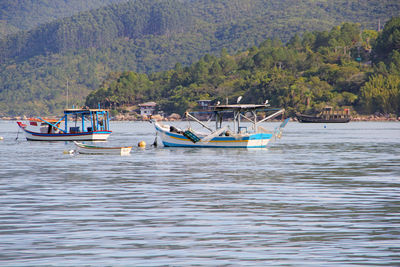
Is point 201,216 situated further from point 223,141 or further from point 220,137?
point 223,141

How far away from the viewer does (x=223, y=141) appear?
7806cm

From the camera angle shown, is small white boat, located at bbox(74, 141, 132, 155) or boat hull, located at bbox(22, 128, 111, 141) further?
boat hull, located at bbox(22, 128, 111, 141)

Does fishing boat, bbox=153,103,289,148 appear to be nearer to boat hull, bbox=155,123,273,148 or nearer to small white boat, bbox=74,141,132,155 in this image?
boat hull, bbox=155,123,273,148

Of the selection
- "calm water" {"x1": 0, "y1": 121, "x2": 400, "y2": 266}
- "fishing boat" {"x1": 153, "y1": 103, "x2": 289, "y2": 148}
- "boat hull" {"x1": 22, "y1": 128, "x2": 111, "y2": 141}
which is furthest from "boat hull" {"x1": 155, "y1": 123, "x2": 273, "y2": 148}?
"calm water" {"x1": 0, "y1": 121, "x2": 400, "y2": 266}

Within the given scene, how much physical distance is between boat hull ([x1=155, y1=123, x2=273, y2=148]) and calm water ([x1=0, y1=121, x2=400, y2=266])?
25734 mm

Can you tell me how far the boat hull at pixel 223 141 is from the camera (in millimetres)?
77312

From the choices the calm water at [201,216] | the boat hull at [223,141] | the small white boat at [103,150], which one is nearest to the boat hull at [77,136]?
the boat hull at [223,141]

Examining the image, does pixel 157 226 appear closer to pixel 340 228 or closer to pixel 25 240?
pixel 25 240

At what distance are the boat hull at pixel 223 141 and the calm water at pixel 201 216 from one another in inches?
1013

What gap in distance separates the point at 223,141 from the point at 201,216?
5148cm

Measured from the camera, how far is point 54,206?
2980 centimetres

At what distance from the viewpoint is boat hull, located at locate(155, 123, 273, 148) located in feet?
254

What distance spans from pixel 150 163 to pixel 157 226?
33586 millimetres

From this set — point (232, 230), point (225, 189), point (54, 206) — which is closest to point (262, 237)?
point (232, 230)
